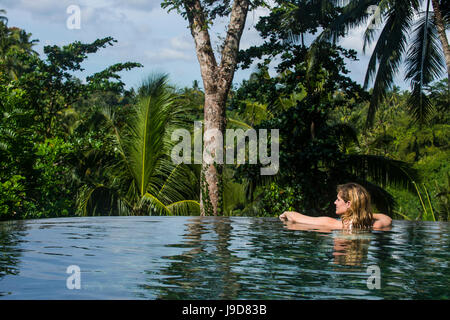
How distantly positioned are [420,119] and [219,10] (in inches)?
255

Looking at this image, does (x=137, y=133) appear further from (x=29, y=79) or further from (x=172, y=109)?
(x=29, y=79)

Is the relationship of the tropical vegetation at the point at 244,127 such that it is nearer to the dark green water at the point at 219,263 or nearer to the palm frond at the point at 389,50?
the palm frond at the point at 389,50

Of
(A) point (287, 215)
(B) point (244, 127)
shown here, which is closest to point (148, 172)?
(B) point (244, 127)

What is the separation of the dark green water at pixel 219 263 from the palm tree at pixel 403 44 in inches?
282

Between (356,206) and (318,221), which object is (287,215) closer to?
(318,221)

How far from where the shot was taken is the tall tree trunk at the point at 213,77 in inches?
520

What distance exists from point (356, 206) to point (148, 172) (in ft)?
29.0

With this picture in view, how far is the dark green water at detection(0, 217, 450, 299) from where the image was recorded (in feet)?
10.8

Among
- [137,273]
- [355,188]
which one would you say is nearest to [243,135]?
[355,188]

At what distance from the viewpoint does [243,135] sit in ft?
43.4

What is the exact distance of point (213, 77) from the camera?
44.5ft

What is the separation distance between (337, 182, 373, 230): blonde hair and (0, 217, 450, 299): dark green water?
176 mm

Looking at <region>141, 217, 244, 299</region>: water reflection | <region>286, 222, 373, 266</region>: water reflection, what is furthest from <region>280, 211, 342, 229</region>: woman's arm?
<region>141, 217, 244, 299</region>: water reflection
